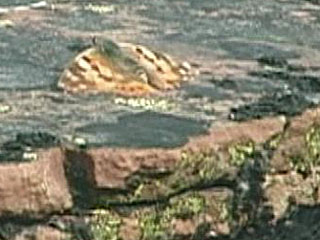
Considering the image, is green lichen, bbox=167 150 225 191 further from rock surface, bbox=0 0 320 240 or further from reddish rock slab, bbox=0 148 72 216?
reddish rock slab, bbox=0 148 72 216

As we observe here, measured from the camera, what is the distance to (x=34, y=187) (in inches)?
89.6

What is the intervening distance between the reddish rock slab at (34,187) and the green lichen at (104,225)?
0.06 m

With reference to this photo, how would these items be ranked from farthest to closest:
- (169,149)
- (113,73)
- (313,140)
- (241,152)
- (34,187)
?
1. (113,73)
2. (313,140)
3. (241,152)
4. (169,149)
5. (34,187)

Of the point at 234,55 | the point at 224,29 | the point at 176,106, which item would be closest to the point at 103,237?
the point at 176,106

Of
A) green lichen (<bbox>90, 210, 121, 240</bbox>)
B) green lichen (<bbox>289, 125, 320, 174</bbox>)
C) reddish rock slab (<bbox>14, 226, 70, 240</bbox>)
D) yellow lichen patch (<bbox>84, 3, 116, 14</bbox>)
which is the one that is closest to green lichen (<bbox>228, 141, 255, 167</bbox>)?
green lichen (<bbox>289, 125, 320, 174</bbox>)

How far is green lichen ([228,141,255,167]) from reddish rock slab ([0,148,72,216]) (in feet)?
1.04

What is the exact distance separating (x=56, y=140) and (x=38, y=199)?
Answer: 13 centimetres

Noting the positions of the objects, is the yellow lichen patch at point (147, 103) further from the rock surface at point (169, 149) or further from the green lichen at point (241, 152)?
the green lichen at point (241, 152)

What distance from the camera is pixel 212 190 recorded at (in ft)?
8.07

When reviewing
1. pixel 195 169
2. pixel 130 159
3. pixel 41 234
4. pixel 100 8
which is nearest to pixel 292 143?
pixel 195 169

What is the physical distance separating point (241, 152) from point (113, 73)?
0.36 meters

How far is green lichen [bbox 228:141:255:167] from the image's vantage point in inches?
97.2

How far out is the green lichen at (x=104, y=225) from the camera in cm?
235

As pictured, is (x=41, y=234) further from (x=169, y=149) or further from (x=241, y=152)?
(x=241, y=152)
